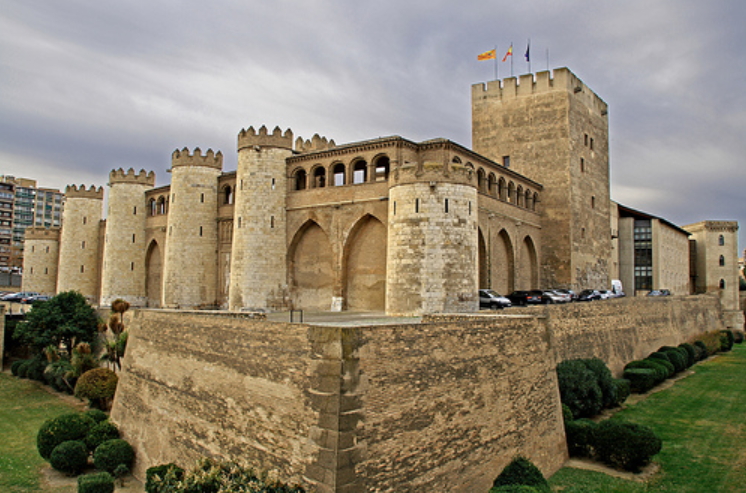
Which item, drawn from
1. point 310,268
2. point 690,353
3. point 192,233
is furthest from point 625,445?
point 192,233

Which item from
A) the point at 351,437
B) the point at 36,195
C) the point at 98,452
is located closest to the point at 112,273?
the point at 98,452

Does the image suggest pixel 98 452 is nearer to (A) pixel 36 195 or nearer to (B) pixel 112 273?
(B) pixel 112 273

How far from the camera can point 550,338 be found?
59.1 ft

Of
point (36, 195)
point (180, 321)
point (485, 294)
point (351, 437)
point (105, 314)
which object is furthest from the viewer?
point (36, 195)

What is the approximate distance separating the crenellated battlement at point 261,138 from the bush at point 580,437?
2131 cm

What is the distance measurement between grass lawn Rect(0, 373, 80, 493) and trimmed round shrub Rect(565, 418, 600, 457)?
16.5m

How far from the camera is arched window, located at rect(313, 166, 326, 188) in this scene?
105 feet

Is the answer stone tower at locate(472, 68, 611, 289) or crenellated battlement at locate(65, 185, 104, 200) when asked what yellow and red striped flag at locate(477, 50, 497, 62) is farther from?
crenellated battlement at locate(65, 185, 104, 200)

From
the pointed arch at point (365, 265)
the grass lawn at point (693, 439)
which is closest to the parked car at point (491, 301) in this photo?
the pointed arch at point (365, 265)

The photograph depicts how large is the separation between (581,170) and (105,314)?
3305 centimetres

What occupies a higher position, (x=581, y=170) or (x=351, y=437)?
(x=581, y=170)

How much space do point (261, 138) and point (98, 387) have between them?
15132mm

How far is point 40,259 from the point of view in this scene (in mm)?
53219

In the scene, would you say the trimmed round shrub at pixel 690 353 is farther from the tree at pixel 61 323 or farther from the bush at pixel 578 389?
the tree at pixel 61 323
